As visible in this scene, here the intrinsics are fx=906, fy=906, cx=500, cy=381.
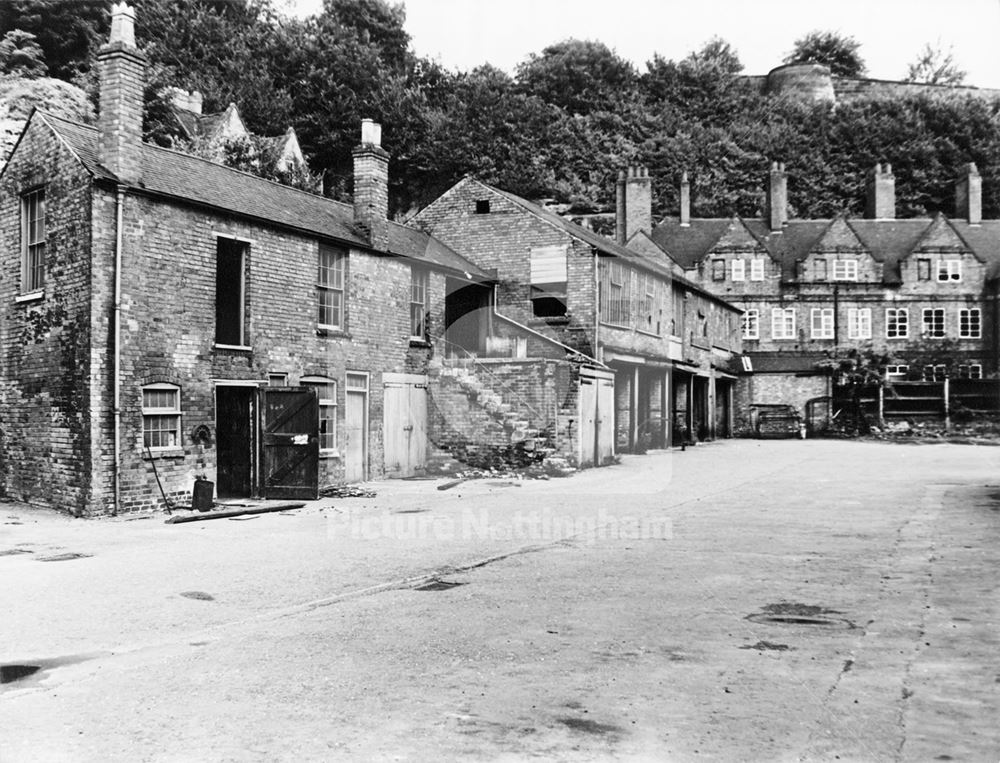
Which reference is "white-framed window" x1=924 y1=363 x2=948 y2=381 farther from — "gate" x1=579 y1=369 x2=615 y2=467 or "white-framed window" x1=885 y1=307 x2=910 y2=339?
"gate" x1=579 y1=369 x2=615 y2=467

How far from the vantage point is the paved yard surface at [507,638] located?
189 inches

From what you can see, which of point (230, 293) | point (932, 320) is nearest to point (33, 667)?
point (230, 293)

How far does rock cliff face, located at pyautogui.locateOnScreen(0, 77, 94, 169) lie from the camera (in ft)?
87.3

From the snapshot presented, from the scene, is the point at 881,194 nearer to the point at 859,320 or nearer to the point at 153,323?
the point at 859,320

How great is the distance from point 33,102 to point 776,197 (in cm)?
3907

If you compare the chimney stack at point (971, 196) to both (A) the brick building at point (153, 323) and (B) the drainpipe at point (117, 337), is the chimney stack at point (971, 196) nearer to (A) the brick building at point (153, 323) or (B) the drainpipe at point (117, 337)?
(A) the brick building at point (153, 323)

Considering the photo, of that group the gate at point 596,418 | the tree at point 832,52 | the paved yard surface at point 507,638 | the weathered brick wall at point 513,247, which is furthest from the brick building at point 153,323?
the tree at point 832,52

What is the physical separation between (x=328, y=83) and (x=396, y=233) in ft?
79.5

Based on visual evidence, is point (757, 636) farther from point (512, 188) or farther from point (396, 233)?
point (512, 188)

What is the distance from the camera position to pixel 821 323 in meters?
→ 50.9

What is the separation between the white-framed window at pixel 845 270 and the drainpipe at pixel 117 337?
43.3 meters

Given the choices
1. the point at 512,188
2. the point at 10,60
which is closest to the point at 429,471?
the point at 10,60

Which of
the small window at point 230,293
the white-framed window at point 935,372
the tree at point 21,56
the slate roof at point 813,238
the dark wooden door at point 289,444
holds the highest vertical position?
the tree at point 21,56

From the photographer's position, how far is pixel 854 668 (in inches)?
238
